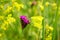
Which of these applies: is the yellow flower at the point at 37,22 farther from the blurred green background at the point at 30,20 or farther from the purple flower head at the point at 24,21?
the purple flower head at the point at 24,21

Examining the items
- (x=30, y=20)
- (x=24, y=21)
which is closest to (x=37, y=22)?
(x=30, y=20)

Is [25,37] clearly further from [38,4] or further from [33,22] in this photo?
[38,4]

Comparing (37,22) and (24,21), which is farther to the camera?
(37,22)

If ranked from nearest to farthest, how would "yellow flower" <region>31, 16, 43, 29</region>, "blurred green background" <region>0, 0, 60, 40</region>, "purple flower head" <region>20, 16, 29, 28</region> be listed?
"blurred green background" <region>0, 0, 60, 40</region> < "purple flower head" <region>20, 16, 29, 28</region> < "yellow flower" <region>31, 16, 43, 29</region>

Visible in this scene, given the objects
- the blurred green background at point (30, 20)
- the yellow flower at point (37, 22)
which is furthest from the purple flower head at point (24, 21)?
the yellow flower at point (37, 22)

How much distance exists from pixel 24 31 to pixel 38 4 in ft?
1.74

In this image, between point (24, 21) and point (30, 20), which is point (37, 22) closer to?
point (30, 20)

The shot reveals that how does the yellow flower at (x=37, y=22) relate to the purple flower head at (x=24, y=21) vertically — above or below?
below

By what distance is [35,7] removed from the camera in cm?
235

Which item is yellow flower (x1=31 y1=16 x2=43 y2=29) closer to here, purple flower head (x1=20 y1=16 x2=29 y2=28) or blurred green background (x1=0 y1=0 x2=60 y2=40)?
blurred green background (x1=0 y1=0 x2=60 y2=40)

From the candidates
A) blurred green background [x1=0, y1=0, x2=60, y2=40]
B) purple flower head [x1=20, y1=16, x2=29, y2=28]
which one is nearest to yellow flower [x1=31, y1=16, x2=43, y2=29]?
blurred green background [x1=0, y1=0, x2=60, y2=40]

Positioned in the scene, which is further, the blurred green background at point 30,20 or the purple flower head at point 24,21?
the purple flower head at point 24,21

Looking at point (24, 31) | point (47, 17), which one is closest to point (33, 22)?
point (24, 31)

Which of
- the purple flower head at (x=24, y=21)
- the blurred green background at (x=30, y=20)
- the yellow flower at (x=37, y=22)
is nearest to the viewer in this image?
the blurred green background at (x=30, y=20)
